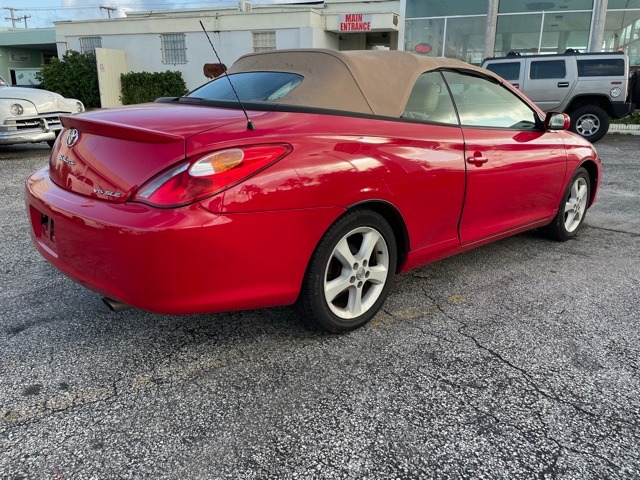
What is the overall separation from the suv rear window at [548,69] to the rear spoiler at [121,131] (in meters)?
11.9

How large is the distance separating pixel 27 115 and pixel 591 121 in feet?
38.9

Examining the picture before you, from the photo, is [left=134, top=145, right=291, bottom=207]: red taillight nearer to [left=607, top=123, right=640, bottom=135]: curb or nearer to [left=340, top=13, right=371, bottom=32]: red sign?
[left=607, top=123, right=640, bottom=135]: curb

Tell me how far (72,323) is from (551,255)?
357 cm

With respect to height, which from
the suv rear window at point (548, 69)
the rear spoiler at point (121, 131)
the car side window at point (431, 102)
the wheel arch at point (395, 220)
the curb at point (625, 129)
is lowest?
the curb at point (625, 129)

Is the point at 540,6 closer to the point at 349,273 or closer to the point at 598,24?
the point at 598,24

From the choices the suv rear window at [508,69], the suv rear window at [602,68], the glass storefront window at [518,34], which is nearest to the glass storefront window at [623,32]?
the glass storefront window at [518,34]

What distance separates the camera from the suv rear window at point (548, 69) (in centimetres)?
1210

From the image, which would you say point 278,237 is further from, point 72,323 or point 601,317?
point 601,317

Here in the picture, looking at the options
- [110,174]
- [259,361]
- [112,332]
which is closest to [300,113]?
[110,174]

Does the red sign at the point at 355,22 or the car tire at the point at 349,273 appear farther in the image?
the red sign at the point at 355,22

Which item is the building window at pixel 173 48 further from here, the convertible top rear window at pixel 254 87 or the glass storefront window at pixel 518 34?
the convertible top rear window at pixel 254 87

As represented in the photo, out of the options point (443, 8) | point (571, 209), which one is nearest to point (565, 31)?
point (443, 8)

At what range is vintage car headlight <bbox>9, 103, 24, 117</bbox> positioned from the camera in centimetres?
828

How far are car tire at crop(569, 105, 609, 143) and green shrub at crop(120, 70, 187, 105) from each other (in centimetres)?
1813
